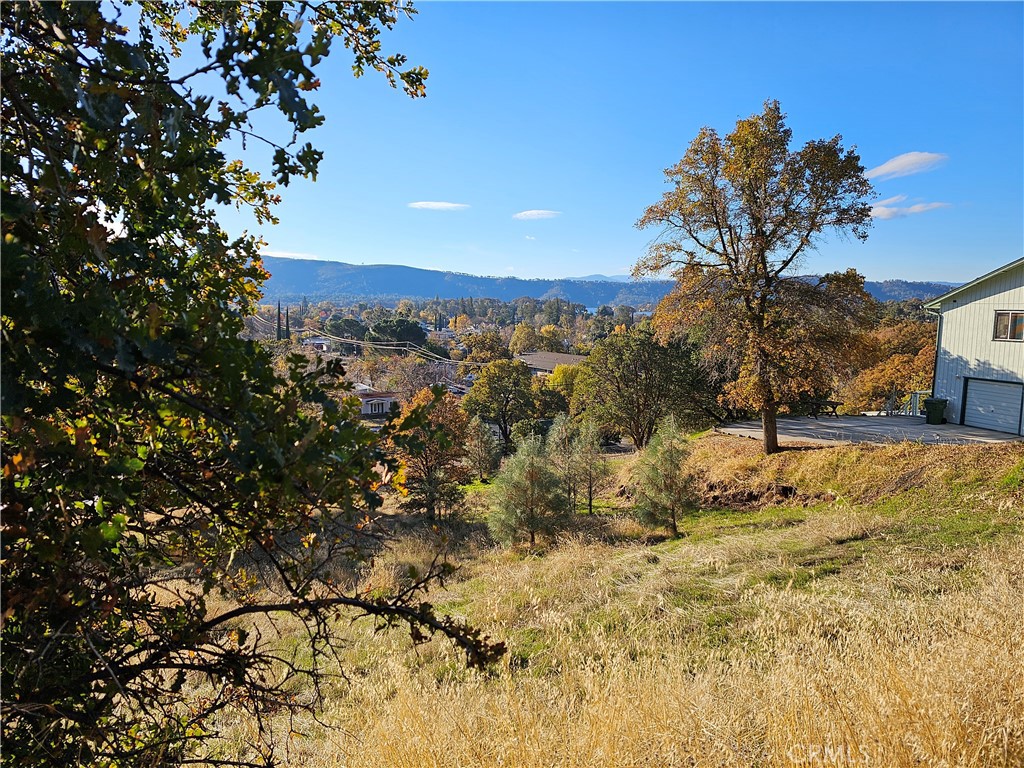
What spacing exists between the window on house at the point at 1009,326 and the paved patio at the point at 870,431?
2.94 metres

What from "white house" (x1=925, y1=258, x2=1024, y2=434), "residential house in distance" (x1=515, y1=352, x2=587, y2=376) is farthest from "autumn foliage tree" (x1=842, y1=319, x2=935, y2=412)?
"residential house in distance" (x1=515, y1=352, x2=587, y2=376)

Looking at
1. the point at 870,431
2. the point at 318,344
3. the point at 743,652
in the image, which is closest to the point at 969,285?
the point at 870,431

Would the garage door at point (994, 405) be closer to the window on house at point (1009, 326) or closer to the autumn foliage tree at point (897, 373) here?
the window on house at point (1009, 326)

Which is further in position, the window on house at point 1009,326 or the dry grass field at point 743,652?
the window on house at point 1009,326

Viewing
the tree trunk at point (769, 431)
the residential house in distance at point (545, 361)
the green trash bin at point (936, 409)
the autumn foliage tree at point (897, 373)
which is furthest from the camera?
the residential house in distance at point (545, 361)

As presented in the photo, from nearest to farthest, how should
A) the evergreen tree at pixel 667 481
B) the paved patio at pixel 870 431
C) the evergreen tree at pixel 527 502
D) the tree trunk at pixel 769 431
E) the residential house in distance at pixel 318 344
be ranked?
the evergreen tree at pixel 667 481, the evergreen tree at pixel 527 502, the tree trunk at pixel 769 431, the paved patio at pixel 870 431, the residential house in distance at pixel 318 344

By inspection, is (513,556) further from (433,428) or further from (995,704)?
(433,428)

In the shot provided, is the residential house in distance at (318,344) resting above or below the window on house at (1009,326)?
below

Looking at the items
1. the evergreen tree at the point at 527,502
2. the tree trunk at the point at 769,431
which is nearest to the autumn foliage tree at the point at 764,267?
the tree trunk at the point at 769,431

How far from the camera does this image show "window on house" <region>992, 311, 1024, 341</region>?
16828 mm

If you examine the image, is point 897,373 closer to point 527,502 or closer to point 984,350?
point 984,350

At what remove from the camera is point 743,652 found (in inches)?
177

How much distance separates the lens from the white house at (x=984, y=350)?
16.9m

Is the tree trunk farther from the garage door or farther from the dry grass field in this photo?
the garage door
